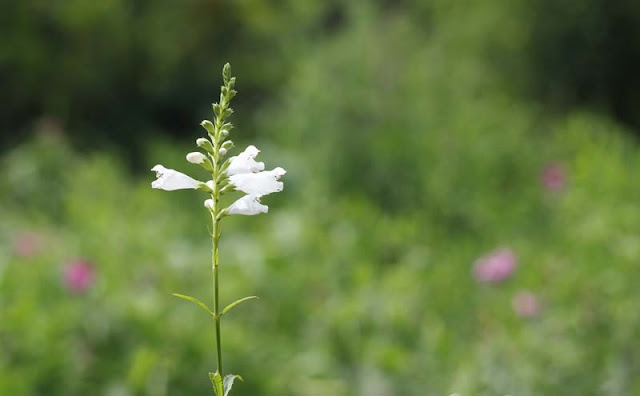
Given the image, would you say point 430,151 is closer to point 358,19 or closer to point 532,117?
point 358,19

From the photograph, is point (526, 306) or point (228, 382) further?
point (526, 306)

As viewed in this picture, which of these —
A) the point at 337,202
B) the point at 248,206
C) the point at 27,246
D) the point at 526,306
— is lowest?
the point at 248,206

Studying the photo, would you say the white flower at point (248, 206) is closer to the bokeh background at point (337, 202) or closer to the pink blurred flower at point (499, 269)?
the bokeh background at point (337, 202)

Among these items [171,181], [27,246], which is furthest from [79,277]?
[171,181]

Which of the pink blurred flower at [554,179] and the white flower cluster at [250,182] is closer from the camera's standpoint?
the white flower cluster at [250,182]

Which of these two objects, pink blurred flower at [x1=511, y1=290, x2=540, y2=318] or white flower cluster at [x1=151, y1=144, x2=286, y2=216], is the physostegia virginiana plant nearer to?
white flower cluster at [x1=151, y1=144, x2=286, y2=216]

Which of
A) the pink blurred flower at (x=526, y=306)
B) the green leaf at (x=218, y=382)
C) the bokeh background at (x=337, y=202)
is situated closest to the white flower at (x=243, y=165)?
the green leaf at (x=218, y=382)

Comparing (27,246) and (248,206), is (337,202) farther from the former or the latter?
(248,206)
